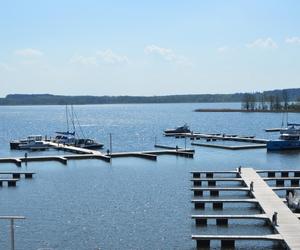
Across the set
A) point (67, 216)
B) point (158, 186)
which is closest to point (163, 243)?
point (67, 216)

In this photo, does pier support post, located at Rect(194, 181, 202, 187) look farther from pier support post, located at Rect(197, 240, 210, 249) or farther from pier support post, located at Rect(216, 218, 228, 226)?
pier support post, located at Rect(197, 240, 210, 249)

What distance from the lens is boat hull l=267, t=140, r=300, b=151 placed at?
76.8 m

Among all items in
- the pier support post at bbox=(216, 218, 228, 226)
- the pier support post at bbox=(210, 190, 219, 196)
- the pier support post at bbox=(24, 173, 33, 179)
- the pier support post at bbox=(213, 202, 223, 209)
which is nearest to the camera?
the pier support post at bbox=(216, 218, 228, 226)

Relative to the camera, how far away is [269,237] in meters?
27.2

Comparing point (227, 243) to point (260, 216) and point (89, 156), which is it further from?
point (89, 156)

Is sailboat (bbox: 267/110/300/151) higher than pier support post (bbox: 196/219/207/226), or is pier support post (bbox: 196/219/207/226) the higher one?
sailboat (bbox: 267/110/300/151)

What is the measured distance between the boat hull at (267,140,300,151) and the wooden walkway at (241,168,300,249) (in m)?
31.9

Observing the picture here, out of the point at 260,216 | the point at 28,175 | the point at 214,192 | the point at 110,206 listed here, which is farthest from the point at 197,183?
the point at 28,175

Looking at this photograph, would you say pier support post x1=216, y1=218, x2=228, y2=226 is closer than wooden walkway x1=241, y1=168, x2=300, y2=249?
No

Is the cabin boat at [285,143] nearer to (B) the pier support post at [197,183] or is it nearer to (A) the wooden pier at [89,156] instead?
(A) the wooden pier at [89,156]

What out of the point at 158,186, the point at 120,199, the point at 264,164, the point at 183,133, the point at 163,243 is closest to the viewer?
the point at 163,243

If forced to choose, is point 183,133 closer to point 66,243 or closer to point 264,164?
point 264,164

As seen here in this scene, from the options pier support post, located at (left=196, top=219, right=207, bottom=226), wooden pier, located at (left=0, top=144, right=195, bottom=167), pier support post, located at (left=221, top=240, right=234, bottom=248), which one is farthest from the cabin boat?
pier support post, located at (left=221, top=240, right=234, bottom=248)

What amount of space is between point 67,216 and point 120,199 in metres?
6.19
